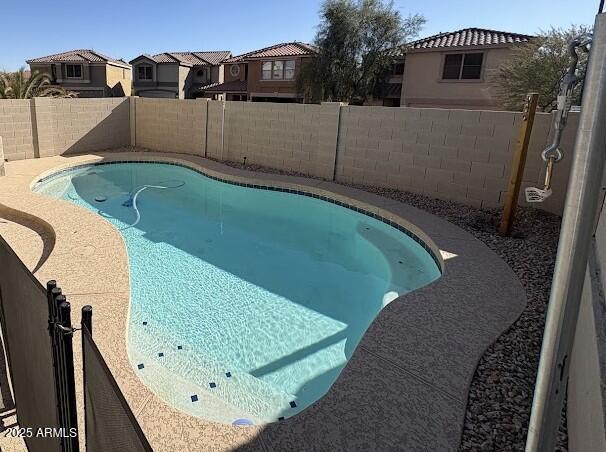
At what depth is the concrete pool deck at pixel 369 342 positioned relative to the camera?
272cm

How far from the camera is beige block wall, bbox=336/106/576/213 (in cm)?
792

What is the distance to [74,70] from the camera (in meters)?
33.4

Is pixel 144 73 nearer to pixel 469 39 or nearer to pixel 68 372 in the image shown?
pixel 469 39

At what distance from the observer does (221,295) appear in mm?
5477

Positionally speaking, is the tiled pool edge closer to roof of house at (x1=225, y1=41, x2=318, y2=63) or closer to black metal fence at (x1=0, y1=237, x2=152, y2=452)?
black metal fence at (x1=0, y1=237, x2=152, y2=452)

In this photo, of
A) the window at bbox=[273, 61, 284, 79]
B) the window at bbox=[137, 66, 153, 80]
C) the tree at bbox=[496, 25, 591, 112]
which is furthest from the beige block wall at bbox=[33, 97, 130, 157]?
the window at bbox=[137, 66, 153, 80]

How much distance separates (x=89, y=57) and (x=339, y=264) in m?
34.1

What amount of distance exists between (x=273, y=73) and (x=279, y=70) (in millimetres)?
504

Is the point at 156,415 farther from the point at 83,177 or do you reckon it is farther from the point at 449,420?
the point at 83,177

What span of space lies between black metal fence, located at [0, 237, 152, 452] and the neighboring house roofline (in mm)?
20914

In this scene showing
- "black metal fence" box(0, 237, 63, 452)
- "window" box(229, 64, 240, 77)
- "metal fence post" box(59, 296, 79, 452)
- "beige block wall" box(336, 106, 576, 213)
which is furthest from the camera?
"window" box(229, 64, 240, 77)

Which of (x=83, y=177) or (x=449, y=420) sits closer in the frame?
(x=449, y=420)

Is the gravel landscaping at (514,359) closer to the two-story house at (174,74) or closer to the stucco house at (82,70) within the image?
the two-story house at (174,74)

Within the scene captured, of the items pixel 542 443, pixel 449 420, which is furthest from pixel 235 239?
pixel 542 443
